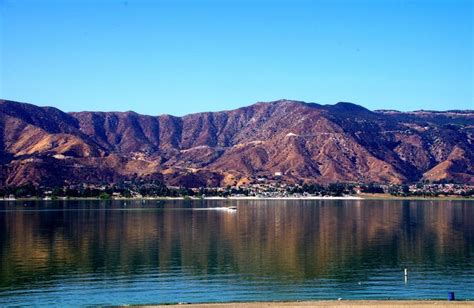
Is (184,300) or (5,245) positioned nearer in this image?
(184,300)

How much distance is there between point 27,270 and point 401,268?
142 feet

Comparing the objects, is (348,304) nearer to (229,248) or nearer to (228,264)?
(228,264)

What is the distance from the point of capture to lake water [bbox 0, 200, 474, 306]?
64625mm

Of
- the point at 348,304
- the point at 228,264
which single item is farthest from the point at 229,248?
the point at 348,304

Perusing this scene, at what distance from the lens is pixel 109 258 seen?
9031 cm

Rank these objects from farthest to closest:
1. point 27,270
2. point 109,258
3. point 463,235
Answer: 1. point 463,235
2. point 109,258
3. point 27,270

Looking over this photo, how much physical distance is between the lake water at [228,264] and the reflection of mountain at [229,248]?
15 centimetres

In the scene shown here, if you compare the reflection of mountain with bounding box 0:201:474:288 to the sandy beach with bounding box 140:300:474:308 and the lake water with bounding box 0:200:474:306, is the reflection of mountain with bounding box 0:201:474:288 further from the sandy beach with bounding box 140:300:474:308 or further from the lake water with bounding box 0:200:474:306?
the sandy beach with bounding box 140:300:474:308

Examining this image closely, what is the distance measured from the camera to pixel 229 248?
101125 mm

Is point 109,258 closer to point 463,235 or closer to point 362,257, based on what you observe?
point 362,257

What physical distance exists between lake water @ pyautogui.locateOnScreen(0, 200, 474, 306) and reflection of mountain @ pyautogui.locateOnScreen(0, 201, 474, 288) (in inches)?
6.0

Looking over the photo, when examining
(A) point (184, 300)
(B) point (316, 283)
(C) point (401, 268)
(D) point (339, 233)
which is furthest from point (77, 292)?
(D) point (339, 233)

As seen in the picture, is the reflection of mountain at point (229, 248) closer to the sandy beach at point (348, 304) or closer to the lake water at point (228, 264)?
the lake water at point (228, 264)

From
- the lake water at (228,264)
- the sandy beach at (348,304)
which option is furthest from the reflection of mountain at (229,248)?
the sandy beach at (348,304)
